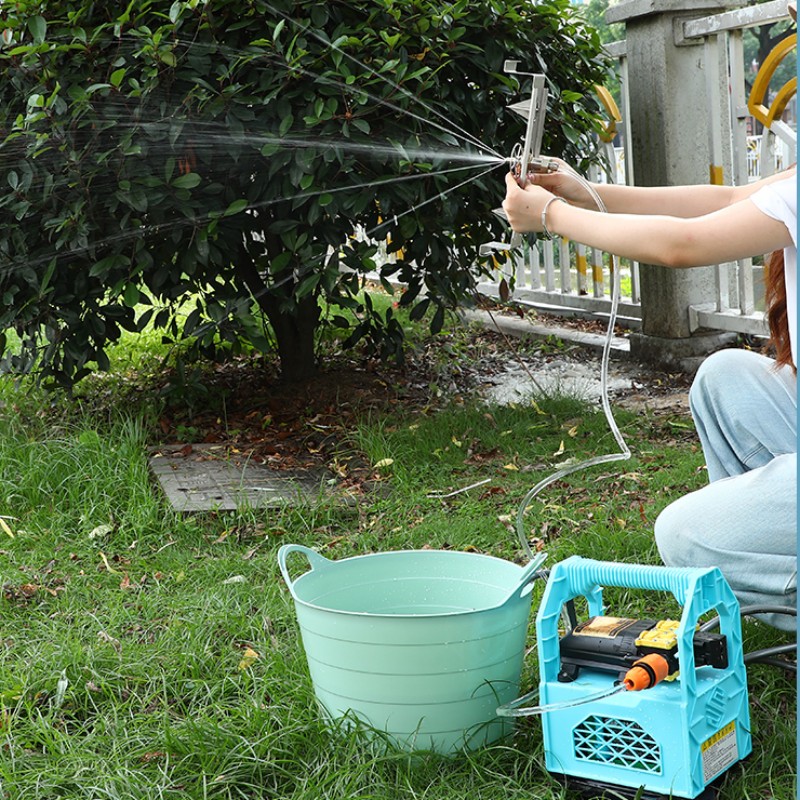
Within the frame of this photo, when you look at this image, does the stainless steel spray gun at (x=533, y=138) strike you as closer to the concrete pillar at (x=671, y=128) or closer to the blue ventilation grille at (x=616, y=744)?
the blue ventilation grille at (x=616, y=744)

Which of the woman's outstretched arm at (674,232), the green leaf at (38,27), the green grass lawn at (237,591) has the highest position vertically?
the green leaf at (38,27)

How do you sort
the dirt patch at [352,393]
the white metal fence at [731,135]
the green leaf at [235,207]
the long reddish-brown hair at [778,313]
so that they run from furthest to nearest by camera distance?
the white metal fence at [731,135] → the dirt patch at [352,393] → the green leaf at [235,207] → the long reddish-brown hair at [778,313]

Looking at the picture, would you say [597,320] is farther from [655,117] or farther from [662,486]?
[662,486]

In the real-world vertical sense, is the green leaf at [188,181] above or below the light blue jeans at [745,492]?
above

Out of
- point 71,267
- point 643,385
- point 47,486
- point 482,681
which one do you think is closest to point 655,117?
point 643,385

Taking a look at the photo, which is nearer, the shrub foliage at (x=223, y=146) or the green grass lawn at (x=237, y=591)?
the green grass lawn at (x=237, y=591)

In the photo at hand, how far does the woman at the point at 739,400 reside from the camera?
2102 mm

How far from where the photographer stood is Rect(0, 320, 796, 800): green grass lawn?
2.05m

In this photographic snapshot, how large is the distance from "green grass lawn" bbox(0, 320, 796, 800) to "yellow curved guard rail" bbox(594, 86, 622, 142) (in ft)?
4.90

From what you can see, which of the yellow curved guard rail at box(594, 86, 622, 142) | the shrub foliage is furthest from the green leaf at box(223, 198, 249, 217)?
the yellow curved guard rail at box(594, 86, 622, 142)

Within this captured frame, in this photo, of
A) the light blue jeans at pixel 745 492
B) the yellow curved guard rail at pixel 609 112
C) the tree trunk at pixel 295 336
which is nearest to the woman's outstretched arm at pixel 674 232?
the light blue jeans at pixel 745 492

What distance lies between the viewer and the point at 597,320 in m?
6.25

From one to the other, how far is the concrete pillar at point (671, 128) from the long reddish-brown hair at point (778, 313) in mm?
2708

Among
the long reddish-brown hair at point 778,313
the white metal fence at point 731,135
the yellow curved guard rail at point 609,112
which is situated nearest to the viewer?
the long reddish-brown hair at point 778,313
